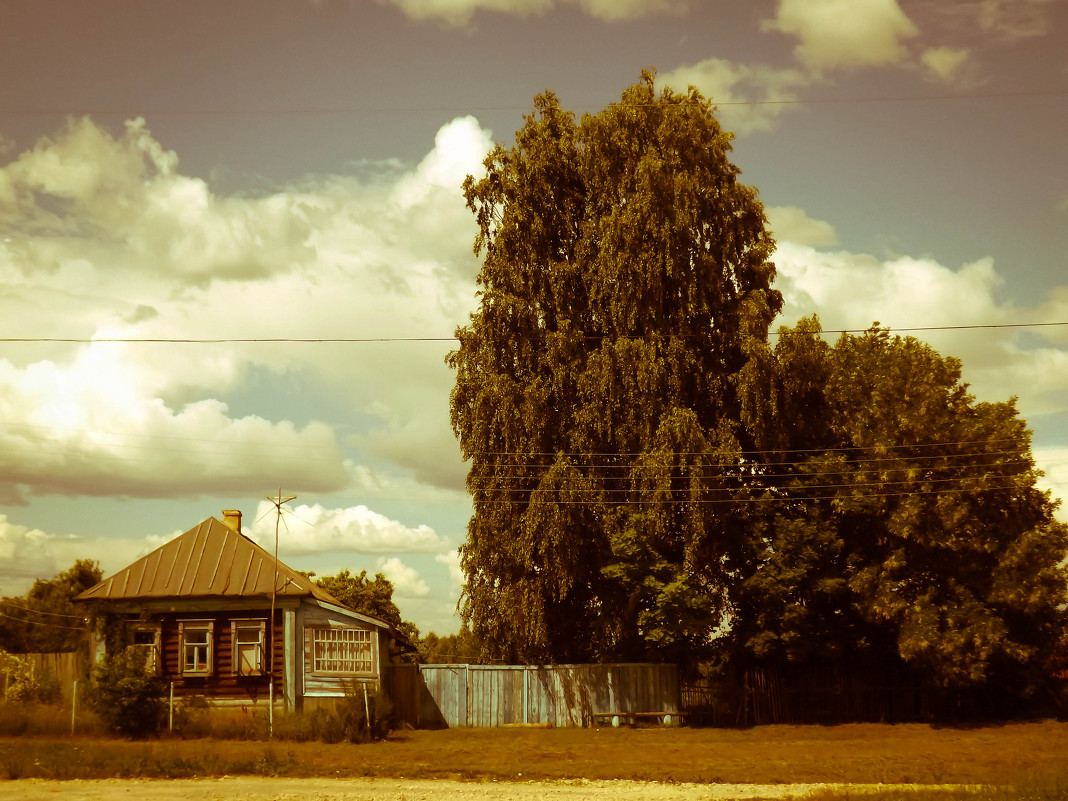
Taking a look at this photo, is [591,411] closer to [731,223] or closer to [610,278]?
[610,278]

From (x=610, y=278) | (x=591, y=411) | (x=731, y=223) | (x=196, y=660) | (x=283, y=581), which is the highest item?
(x=731, y=223)

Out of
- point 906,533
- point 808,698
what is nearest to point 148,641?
point 808,698

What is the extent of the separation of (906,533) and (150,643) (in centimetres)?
2338

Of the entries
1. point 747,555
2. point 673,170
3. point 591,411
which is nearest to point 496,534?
point 591,411

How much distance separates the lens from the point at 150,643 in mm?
30969

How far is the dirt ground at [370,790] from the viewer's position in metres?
16.3

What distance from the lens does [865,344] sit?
1369 inches

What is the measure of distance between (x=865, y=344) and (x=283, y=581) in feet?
68.3

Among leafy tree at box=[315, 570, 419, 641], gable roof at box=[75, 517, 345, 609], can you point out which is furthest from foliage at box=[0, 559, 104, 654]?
gable roof at box=[75, 517, 345, 609]

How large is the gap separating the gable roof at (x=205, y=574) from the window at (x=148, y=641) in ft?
3.37

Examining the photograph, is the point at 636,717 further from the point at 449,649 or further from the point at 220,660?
the point at 449,649

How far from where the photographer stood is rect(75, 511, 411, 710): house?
1187 inches

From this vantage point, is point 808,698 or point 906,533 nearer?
point 906,533

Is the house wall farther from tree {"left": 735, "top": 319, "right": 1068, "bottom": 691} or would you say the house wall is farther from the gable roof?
tree {"left": 735, "top": 319, "right": 1068, "bottom": 691}
